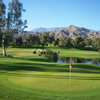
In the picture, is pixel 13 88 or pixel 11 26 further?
pixel 11 26

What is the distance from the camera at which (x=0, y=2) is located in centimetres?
3781

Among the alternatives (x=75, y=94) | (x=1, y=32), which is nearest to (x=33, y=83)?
(x=75, y=94)

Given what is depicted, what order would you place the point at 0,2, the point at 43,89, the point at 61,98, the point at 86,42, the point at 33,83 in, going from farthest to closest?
1. the point at 86,42
2. the point at 0,2
3. the point at 33,83
4. the point at 43,89
5. the point at 61,98

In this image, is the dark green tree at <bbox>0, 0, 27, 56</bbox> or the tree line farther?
the tree line

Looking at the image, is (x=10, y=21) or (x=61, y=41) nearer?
(x=10, y=21)

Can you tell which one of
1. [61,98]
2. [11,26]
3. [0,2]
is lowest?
[61,98]

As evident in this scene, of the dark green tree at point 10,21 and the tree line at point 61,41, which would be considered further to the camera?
the tree line at point 61,41

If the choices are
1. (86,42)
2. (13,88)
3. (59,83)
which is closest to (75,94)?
(59,83)

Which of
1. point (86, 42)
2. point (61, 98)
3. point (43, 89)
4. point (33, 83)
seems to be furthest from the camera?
point (86, 42)

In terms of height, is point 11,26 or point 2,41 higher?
point 11,26

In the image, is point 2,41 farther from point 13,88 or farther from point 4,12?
point 13,88

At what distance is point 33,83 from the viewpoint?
38.4ft

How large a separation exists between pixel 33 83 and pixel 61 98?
3.28 metres

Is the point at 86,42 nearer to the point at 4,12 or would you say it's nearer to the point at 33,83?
the point at 4,12
